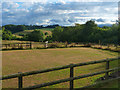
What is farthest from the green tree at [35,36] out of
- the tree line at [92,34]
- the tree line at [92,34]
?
the tree line at [92,34]

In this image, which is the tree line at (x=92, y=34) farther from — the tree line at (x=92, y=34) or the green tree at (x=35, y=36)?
the green tree at (x=35, y=36)

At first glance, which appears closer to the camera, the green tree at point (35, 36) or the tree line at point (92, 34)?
the tree line at point (92, 34)

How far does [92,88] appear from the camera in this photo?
147 inches

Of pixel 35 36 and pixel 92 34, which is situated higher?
pixel 92 34

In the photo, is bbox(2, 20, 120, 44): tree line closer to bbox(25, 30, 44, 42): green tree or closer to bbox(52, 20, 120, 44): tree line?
bbox(52, 20, 120, 44): tree line

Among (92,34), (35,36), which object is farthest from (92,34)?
(35,36)

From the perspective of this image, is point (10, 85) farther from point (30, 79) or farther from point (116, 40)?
point (116, 40)

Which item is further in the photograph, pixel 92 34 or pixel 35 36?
pixel 35 36

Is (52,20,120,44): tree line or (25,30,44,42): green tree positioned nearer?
(52,20,120,44): tree line

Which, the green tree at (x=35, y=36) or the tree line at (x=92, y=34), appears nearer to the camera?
the tree line at (x=92, y=34)

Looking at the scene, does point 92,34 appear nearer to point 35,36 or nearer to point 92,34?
point 92,34

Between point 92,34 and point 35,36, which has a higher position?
point 92,34

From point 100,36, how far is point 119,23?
7.24 metres

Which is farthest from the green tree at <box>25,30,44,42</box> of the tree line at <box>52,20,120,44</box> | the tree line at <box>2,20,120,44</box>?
the tree line at <box>52,20,120,44</box>
